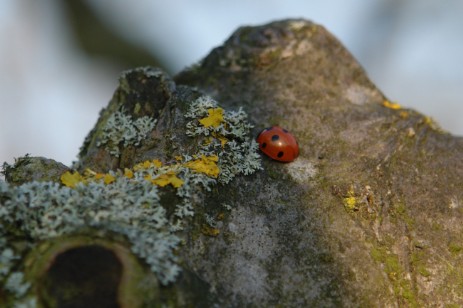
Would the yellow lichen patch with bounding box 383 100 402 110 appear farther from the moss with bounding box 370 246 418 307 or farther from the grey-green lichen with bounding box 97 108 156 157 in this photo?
the grey-green lichen with bounding box 97 108 156 157

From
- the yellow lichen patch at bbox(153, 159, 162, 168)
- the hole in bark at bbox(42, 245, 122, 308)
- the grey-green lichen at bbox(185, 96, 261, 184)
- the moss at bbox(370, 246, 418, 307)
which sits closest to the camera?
the hole in bark at bbox(42, 245, 122, 308)

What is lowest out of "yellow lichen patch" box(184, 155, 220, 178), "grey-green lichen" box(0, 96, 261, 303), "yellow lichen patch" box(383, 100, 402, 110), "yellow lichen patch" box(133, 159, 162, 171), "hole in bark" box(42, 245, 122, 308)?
"hole in bark" box(42, 245, 122, 308)

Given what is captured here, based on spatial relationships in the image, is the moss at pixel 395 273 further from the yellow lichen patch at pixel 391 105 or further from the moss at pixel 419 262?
the yellow lichen patch at pixel 391 105

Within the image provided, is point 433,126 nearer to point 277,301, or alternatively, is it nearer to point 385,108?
point 385,108

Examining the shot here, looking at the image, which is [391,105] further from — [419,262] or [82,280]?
[82,280]

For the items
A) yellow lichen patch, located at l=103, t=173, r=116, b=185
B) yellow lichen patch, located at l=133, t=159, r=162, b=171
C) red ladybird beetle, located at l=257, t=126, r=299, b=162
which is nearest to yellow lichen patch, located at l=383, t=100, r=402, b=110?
red ladybird beetle, located at l=257, t=126, r=299, b=162

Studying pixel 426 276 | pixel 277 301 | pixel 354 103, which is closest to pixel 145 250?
pixel 277 301

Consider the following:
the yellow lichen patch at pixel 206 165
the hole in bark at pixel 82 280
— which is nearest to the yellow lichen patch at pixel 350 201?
the yellow lichen patch at pixel 206 165
